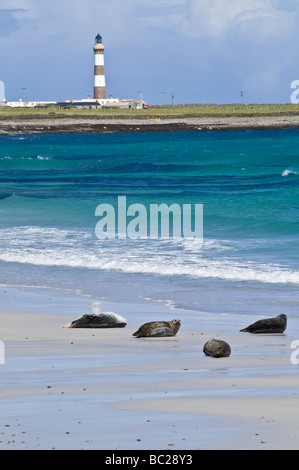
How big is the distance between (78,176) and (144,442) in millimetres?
40065

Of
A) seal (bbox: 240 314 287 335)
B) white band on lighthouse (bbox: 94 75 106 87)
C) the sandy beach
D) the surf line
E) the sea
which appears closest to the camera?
the sandy beach

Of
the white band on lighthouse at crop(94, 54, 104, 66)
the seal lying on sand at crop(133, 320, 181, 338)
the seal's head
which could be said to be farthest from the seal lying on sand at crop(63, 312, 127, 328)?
the white band on lighthouse at crop(94, 54, 104, 66)

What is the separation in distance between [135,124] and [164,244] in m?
102

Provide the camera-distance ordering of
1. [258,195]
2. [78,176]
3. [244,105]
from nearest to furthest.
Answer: [258,195] → [78,176] → [244,105]

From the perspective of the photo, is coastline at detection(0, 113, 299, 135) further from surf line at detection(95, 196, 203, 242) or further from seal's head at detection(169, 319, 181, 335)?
seal's head at detection(169, 319, 181, 335)

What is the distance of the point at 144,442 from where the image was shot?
492 cm

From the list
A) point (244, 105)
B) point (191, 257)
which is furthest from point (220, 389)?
point (244, 105)

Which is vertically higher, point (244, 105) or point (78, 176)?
point (244, 105)

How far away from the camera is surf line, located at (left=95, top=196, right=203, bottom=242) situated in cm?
1980

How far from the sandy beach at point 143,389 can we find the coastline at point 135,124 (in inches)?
4061

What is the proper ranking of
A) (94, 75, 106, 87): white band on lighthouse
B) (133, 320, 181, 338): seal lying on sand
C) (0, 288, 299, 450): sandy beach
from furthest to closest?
(94, 75, 106, 87): white band on lighthouse, (133, 320, 181, 338): seal lying on sand, (0, 288, 299, 450): sandy beach

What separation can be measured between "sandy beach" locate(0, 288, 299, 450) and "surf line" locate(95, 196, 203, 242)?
9891mm

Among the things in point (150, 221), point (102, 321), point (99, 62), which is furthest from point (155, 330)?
point (99, 62)
